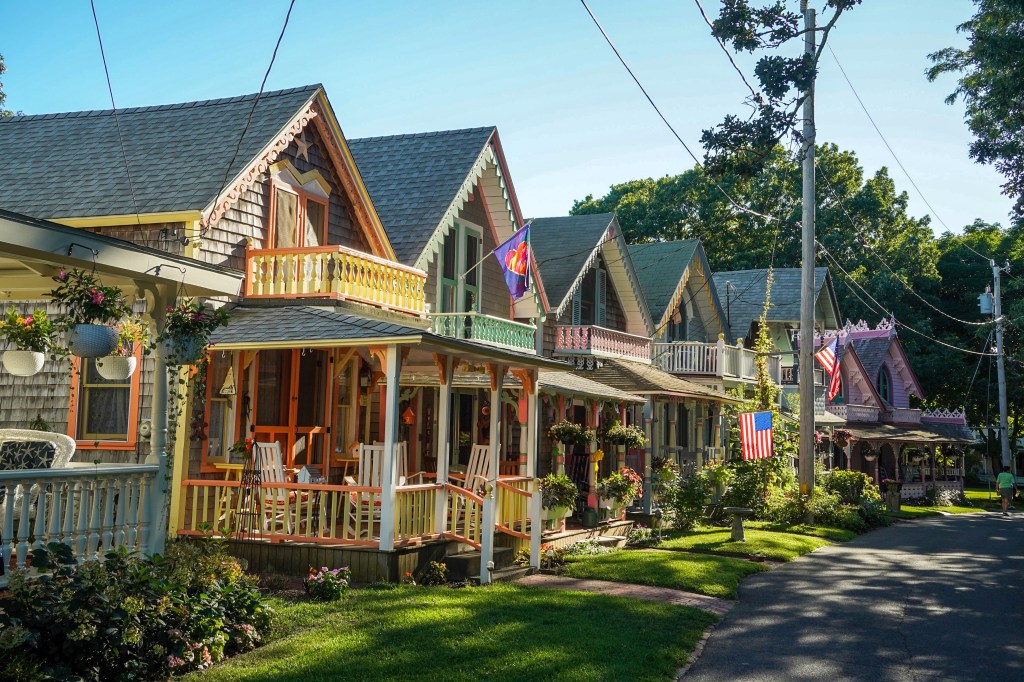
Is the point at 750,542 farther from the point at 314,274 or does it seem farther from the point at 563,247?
the point at 563,247

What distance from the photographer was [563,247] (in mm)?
28484

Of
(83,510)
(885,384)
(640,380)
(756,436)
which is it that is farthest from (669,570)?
(885,384)

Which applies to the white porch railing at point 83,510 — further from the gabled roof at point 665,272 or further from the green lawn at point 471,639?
the gabled roof at point 665,272

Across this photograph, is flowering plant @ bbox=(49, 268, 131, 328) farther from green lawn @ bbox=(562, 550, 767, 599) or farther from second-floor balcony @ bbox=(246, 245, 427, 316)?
green lawn @ bbox=(562, 550, 767, 599)

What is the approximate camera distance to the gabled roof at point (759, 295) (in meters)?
41.1

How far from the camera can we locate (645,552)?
60.5 feet

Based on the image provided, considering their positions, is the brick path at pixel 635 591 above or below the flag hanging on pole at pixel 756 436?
below

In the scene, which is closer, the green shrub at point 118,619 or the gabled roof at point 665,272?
the green shrub at point 118,619

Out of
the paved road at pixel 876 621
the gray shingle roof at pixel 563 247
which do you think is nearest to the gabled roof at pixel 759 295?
the gray shingle roof at pixel 563 247

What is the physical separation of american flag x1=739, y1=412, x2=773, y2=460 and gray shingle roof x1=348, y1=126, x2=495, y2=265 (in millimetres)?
8717

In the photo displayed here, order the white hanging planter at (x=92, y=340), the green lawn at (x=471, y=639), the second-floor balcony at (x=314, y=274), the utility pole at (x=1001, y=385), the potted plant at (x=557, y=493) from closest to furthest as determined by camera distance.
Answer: the green lawn at (x=471, y=639) → the white hanging planter at (x=92, y=340) → the second-floor balcony at (x=314, y=274) → the potted plant at (x=557, y=493) → the utility pole at (x=1001, y=385)

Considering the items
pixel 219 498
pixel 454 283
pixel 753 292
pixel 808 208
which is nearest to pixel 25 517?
pixel 219 498

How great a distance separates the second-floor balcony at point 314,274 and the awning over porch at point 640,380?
1030 centimetres

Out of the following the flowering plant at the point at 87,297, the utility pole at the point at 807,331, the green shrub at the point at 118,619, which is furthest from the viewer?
the utility pole at the point at 807,331
